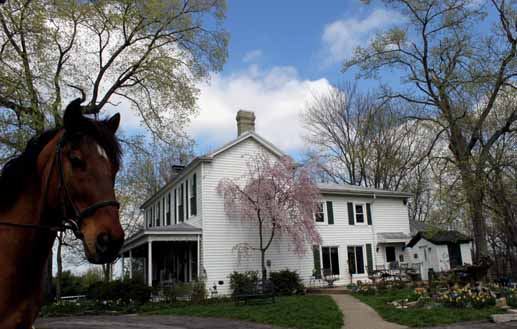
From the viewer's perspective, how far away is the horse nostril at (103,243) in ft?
6.84

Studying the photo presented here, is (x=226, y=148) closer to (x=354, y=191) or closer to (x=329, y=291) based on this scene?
(x=354, y=191)

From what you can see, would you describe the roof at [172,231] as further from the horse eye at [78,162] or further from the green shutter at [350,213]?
the horse eye at [78,162]

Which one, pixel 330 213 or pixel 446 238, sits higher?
pixel 330 213

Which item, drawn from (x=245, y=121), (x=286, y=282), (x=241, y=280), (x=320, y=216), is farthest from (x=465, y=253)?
(x=245, y=121)

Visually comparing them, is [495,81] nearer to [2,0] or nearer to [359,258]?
[359,258]

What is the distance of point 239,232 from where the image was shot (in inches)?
897

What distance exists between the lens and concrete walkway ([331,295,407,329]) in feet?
39.0

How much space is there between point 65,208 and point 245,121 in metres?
23.3

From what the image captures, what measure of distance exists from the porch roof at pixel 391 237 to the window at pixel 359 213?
1.43 meters

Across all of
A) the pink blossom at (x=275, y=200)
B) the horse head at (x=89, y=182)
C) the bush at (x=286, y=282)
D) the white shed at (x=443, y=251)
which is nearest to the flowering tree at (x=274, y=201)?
the pink blossom at (x=275, y=200)

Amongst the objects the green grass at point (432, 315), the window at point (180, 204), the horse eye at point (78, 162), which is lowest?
the green grass at point (432, 315)

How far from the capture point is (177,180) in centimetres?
2594

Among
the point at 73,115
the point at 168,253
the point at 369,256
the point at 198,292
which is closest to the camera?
the point at 73,115

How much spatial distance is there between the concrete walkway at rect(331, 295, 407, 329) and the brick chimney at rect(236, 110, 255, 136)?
11766 millimetres
